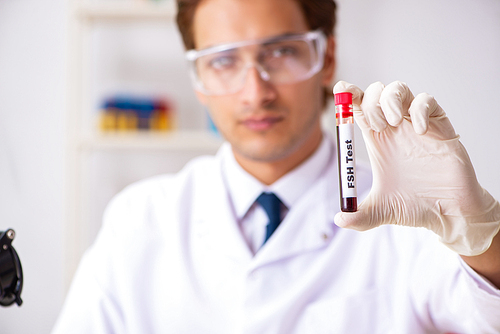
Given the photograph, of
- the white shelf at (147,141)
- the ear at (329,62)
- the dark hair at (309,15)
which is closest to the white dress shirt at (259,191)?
the ear at (329,62)

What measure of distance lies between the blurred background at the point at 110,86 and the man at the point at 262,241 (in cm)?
53

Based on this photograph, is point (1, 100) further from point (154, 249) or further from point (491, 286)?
point (491, 286)

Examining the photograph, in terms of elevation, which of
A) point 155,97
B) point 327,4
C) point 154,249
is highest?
point 327,4

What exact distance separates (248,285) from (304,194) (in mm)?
309

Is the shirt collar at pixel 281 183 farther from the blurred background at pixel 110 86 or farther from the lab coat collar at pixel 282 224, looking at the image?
the blurred background at pixel 110 86

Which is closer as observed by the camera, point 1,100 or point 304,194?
point 304,194

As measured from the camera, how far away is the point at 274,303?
3.24ft

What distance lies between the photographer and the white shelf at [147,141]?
1707 millimetres

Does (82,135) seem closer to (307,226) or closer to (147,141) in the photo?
(147,141)

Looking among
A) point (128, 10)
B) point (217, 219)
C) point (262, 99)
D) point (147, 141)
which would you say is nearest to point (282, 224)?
point (217, 219)

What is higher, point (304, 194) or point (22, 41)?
point (22, 41)

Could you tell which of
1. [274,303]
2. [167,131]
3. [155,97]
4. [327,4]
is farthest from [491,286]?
[155,97]

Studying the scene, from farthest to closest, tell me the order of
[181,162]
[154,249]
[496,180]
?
[181,162], [496,180], [154,249]

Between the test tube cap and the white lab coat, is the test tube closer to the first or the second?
the test tube cap
